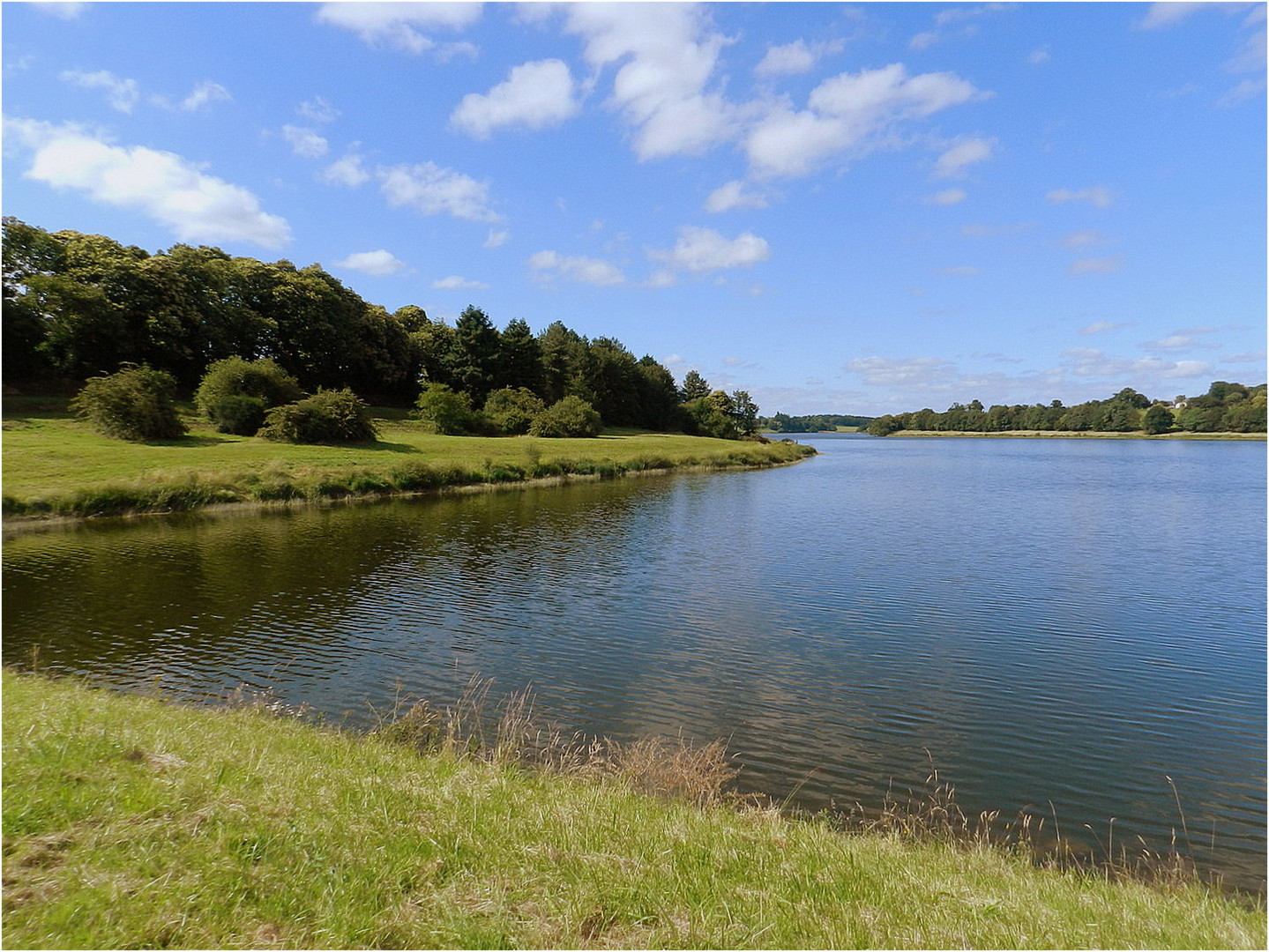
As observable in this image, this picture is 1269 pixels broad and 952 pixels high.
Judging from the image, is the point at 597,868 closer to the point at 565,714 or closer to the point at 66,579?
the point at 565,714

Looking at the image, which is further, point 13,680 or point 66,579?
point 66,579

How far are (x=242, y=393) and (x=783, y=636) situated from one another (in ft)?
193

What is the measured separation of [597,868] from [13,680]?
12365 millimetres

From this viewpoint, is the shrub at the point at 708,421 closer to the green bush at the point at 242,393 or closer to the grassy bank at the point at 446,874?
the green bush at the point at 242,393

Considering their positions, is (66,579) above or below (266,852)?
below

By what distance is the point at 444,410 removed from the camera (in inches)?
3034

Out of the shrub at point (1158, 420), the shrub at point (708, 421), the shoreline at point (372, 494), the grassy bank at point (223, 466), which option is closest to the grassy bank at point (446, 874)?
the shoreline at point (372, 494)

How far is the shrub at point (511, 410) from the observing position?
8450cm

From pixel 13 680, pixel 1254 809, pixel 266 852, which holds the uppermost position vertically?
pixel 266 852

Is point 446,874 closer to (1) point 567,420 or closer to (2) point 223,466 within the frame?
(2) point 223,466

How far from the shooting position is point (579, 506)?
149ft

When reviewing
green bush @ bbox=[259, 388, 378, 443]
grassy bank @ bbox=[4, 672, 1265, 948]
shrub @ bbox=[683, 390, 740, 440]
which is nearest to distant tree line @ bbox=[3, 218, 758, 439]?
green bush @ bbox=[259, 388, 378, 443]

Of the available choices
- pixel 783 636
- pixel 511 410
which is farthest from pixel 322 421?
pixel 783 636

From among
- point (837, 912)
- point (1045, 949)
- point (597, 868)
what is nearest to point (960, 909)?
point (1045, 949)
